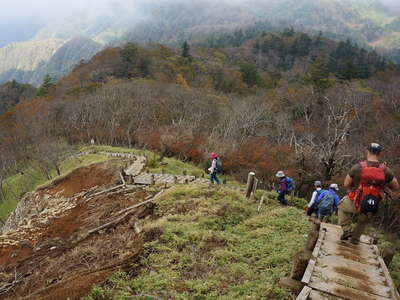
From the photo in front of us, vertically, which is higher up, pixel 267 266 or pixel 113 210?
pixel 267 266

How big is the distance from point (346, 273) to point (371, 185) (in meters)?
1.66

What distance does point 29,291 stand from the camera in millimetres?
6859

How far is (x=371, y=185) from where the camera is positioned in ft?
17.4

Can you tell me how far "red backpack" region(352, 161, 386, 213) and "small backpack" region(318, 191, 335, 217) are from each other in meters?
2.82

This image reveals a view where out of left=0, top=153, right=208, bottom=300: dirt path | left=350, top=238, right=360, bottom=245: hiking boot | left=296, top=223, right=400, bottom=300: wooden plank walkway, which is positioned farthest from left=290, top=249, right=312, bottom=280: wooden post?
left=0, top=153, right=208, bottom=300: dirt path

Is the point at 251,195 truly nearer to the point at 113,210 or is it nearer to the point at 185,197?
the point at 185,197

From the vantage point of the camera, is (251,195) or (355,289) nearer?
(355,289)

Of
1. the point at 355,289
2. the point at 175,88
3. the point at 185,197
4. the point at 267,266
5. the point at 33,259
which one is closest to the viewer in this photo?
the point at 355,289

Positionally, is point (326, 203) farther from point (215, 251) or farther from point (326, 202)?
point (215, 251)

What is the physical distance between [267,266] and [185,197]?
505 cm

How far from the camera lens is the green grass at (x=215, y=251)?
569cm

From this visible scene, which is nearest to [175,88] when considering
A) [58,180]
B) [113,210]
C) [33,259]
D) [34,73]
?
[58,180]

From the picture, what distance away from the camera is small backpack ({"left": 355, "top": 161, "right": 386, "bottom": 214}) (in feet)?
17.2

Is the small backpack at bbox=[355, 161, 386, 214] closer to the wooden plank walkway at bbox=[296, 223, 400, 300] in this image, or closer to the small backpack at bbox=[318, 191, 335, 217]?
the wooden plank walkway at bbox=[296, 223, 400, 300]
